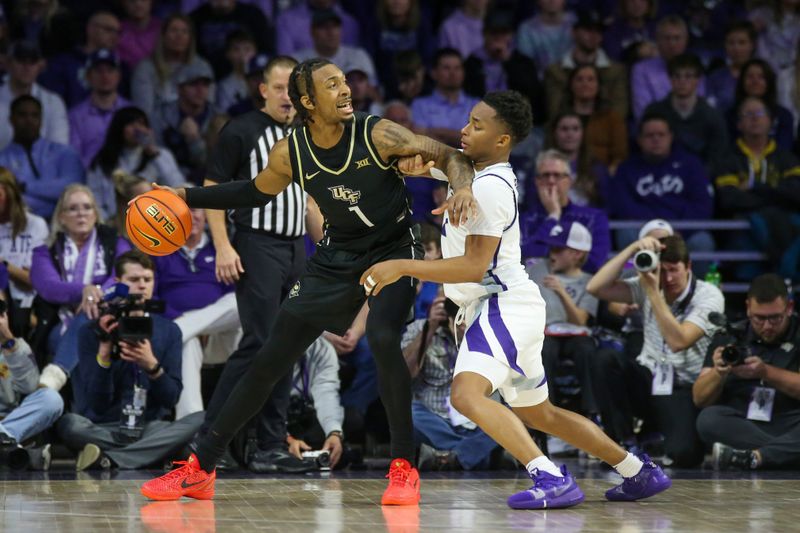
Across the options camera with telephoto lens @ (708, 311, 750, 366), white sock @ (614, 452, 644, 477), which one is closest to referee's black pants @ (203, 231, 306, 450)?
white sock @ (614, 452, 644, 477)

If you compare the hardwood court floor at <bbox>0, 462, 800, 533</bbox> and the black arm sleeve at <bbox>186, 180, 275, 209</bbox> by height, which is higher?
the black arm sleeve at <bbox>186, 180, 275, 209</bbox>

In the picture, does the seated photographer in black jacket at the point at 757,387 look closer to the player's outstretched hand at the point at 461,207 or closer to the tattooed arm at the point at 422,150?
the tattooed arm at the point at 422,150

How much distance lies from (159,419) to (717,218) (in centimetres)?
463

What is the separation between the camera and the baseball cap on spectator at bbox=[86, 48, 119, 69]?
9.48 meters

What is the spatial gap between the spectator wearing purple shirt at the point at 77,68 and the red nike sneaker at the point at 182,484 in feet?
17.0

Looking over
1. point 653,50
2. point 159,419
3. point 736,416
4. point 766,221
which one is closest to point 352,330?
point 159,419

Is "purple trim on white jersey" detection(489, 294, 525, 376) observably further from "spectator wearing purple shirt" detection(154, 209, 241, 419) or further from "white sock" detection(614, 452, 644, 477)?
"spectator wearing purple shirt" detection(154, 209, 241, 419)

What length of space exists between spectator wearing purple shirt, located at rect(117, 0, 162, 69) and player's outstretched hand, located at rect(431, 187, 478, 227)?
5.99m

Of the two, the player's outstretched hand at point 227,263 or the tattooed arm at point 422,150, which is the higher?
the tattooed arm at point 422,150

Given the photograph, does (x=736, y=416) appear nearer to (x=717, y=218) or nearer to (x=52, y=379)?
(x=717, y=218)

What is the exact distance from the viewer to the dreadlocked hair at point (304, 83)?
17.3 ft

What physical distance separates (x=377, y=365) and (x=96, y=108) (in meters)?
5.02

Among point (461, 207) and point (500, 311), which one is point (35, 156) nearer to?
point (500, 311)

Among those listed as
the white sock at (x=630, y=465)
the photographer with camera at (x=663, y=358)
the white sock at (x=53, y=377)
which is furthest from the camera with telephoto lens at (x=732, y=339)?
the white sock at (x=53, y=377)
